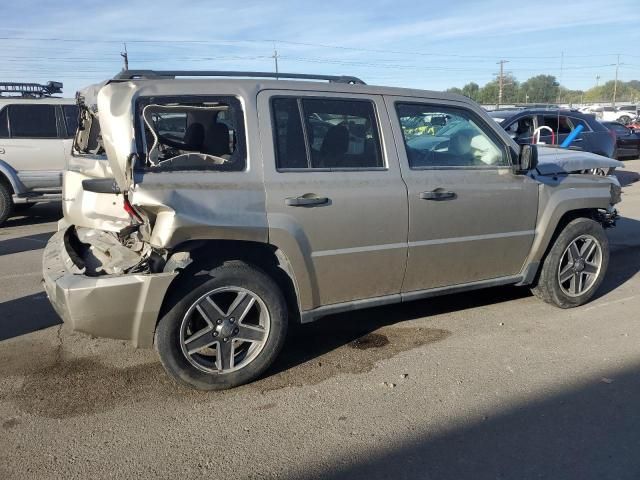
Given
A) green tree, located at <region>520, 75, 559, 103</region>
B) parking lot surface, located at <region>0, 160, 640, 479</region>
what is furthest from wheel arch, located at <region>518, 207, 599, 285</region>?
green tree, located at <region>520, 75, 559, 103</region>

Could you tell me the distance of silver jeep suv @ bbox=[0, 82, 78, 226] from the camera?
897 centimetres

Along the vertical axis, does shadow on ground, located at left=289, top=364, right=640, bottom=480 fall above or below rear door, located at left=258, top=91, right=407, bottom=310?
below

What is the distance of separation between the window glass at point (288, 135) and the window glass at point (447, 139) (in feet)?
2.81

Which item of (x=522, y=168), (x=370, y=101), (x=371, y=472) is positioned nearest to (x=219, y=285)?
(x=371, y=472)

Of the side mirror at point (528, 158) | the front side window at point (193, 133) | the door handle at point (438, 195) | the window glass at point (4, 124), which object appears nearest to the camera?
the front side window at point (193, 133)

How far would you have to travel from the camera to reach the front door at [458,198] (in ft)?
13.3

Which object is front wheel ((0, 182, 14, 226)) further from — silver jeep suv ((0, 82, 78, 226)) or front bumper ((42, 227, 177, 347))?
front bumper ((42, 227, 177, 347))

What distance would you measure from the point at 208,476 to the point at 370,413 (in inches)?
40.2

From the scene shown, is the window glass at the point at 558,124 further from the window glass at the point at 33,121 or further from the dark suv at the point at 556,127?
the window glass at the point at 33,121

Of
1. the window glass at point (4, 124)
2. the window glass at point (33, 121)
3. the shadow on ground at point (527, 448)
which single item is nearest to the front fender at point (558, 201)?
the shadow on ground at point (527, 448)

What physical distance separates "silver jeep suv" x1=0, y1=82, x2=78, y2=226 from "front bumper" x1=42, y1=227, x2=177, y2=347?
6.42 metres

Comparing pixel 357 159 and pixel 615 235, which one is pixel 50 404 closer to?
pixel 357 159

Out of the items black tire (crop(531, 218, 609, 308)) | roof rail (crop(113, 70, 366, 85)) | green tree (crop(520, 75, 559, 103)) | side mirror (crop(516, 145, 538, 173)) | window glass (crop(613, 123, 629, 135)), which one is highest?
green tree (crop(520, 75, 559, 103))

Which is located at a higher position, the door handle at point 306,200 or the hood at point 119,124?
the hood at point 119,124
